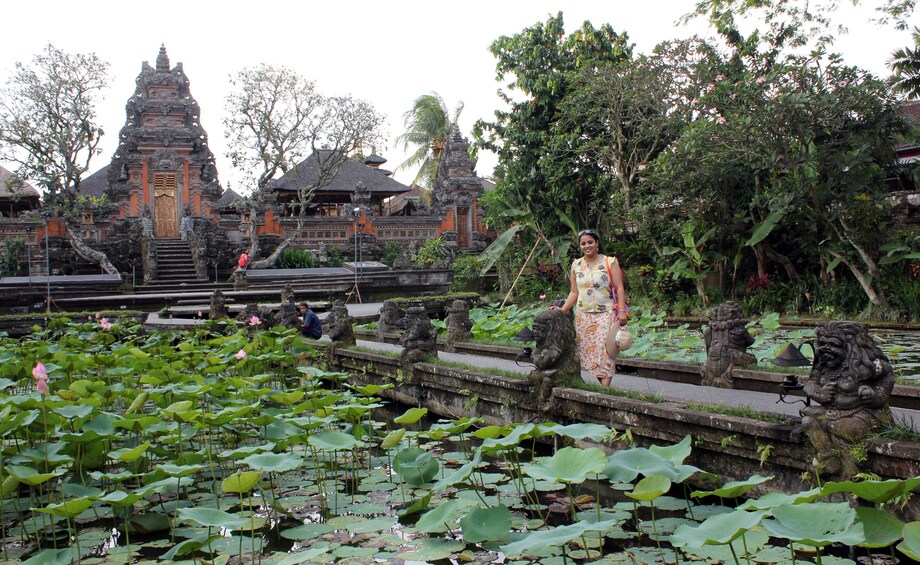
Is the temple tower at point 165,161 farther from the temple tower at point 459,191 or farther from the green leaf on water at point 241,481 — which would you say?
the green leaf on water at point 241,481

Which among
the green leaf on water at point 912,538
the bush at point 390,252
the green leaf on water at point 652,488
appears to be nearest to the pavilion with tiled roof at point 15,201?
the bush at point 390,252

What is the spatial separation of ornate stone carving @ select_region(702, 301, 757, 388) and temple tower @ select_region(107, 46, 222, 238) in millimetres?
22170

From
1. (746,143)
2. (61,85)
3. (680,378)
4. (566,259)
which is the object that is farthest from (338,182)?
(680,378)

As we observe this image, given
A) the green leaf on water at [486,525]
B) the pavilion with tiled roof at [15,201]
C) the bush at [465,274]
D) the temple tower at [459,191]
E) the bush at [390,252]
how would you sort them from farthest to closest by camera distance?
the temple tower at [459,191] < the pavilion with tiled roof at [15,201] < the bush at [390,252] < the bush at [465,274] < the green leaf on water at [486,525]

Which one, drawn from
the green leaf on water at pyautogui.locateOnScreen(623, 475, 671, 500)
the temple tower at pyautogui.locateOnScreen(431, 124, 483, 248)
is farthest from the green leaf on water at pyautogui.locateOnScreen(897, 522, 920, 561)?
the temple tower at pyautogui.locateOnScreen(431, 124, 483, 248)

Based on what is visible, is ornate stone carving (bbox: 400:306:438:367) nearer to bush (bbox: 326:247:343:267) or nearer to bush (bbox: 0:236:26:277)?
bush (bbox: 326:247:343:267)

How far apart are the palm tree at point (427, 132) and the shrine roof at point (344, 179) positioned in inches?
82.9

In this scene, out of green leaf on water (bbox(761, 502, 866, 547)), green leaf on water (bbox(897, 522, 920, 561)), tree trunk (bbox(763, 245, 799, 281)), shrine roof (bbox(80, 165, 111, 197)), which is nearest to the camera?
green leaf on water (bbox(897, 522, 920, 561))

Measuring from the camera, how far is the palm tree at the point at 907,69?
1091 centimetres

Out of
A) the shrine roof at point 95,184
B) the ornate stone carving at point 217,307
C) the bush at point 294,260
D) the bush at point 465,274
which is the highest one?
the shrine roof at point 95,184

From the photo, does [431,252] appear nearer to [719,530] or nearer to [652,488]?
[652,488]

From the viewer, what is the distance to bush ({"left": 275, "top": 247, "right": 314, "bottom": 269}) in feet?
78.5

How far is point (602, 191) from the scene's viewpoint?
56.6 ft

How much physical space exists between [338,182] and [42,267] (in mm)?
12779
